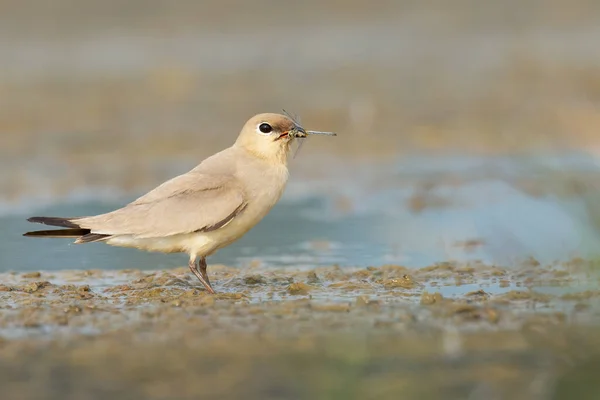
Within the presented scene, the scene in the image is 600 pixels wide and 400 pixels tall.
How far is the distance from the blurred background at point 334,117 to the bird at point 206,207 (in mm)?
1293

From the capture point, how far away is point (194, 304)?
22.1 ft

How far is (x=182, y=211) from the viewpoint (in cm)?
716

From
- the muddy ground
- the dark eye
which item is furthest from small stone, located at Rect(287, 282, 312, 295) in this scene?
the dark eye

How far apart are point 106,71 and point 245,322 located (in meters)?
11.7

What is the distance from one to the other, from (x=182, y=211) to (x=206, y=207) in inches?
6.6

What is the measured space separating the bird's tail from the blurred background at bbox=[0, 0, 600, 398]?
136cm

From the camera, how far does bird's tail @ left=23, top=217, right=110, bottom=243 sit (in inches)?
280

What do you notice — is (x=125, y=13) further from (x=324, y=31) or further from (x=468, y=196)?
(x=468, y=196)

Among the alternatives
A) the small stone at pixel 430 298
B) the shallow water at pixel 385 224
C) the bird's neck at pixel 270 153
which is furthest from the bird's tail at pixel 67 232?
the small stone at pixel 430 298

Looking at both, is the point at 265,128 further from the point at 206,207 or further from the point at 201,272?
the point at 201,272

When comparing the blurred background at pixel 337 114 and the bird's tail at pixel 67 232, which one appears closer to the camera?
the bird's tail at pixel 67 232

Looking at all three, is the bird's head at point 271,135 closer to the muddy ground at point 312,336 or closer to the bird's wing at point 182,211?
the bird's wing at point 182,211

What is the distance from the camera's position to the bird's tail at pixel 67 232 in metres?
7.10

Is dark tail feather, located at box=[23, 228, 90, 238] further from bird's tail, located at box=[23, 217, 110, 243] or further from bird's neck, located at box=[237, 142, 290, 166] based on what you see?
bird's neck, located at box=[237, 142, 290, 166]
